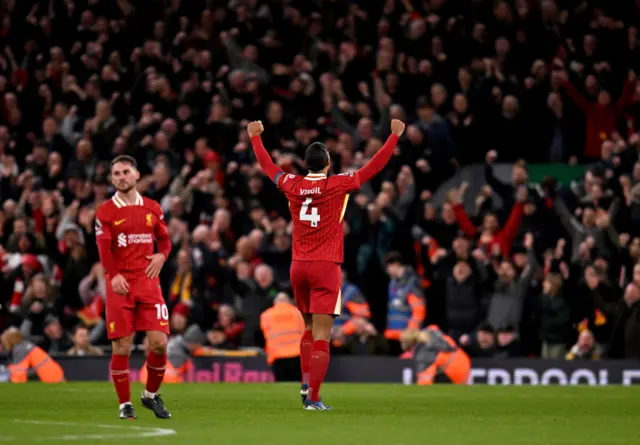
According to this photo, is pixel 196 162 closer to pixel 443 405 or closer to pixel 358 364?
pixel 358 364

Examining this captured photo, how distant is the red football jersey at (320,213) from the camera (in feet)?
40.0

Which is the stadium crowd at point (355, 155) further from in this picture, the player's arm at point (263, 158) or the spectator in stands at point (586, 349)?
the player's arm at point (263, 158)

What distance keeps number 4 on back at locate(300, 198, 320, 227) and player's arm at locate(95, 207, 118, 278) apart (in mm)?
1855

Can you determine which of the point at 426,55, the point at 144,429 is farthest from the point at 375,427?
the point at 426,55

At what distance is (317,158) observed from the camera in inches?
479

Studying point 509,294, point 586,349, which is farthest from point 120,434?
point 509,294

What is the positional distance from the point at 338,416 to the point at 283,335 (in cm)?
728

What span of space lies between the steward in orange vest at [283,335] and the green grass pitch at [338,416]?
161 centimetres

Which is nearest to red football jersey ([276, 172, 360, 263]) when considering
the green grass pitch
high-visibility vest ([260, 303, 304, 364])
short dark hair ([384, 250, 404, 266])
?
the green grass pitch

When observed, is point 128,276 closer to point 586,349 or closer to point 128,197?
point 128,197

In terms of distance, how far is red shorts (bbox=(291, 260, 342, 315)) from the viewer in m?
12.1

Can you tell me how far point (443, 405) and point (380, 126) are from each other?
1026 cm

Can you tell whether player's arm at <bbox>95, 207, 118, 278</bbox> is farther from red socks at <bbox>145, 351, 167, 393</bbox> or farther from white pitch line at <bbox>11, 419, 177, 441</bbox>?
white pitch line at <bbox>11, 419, 177, 441</bbox>

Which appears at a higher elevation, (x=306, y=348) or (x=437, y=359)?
(x=306, y=348)
